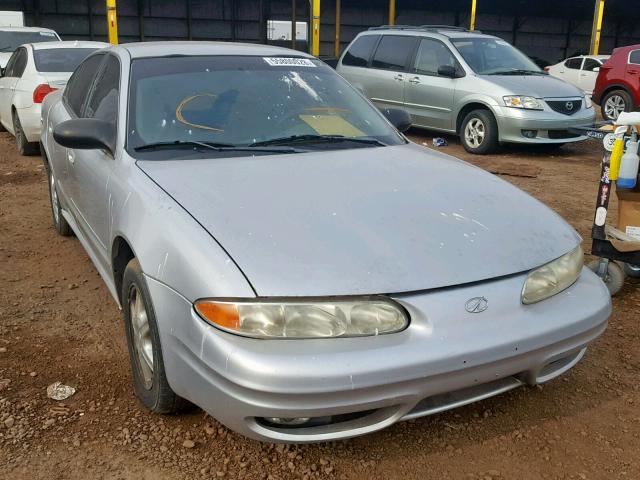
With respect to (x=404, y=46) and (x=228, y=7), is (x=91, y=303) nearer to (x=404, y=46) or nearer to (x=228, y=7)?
(x=404, y=46)

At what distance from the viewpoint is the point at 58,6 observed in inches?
896

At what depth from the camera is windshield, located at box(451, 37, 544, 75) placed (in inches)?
364

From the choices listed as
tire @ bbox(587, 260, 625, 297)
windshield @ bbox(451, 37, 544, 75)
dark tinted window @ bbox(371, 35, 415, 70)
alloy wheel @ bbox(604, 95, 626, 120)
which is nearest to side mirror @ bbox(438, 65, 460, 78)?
windshield @ bbox(451, 37, 544, 75)

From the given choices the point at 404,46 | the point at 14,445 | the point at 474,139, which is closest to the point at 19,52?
the point at 404,46

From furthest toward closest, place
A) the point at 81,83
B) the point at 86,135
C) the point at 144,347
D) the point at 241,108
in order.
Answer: the point at 81,83 → the point at 241,108 → the point at 86,135 → the point at 144,347

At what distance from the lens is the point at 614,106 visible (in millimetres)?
12375

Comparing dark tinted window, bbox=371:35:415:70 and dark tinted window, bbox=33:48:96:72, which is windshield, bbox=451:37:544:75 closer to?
dark tinted window, bbox=371:35:415:70

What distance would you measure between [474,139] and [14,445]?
25.6 feet

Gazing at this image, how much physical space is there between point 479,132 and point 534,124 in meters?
0.79

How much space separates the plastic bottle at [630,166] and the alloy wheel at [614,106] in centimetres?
963

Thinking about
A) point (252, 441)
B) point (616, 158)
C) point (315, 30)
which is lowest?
point (252, 441)

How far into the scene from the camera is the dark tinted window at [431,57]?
941 centimetres

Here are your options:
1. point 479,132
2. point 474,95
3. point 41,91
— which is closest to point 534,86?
point 474,95

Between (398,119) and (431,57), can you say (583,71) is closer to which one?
(431,57)
